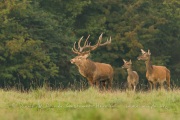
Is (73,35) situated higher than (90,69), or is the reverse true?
(73,35)

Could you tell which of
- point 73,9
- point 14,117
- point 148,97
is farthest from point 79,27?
point 14,117

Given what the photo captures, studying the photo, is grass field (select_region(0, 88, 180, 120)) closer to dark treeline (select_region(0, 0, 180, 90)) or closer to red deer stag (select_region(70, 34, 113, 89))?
red deer stag (select_region(70, 34, 113, 89))

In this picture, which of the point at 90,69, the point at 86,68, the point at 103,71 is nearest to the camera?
the point at 86,68

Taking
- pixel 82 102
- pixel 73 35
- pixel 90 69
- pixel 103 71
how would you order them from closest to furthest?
pixel 82 102 < pixel 90 69 < pixel 103 71 < pixel 73 35

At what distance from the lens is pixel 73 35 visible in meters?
33.4

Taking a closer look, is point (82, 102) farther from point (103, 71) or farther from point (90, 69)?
point (103, 71)

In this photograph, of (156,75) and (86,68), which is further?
(156,75)

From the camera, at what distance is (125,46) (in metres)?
34.9

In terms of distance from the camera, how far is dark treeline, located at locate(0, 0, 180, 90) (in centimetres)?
2977

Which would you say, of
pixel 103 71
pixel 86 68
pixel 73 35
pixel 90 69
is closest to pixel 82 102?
pixel 86 68

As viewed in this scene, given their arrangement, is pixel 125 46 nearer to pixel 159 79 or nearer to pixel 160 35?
pixel 160 35

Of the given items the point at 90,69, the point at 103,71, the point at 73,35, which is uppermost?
the point at 73,35

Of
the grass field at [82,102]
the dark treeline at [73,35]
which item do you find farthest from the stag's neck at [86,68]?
the dark treeline at [73,35]

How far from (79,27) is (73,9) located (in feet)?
4.87
